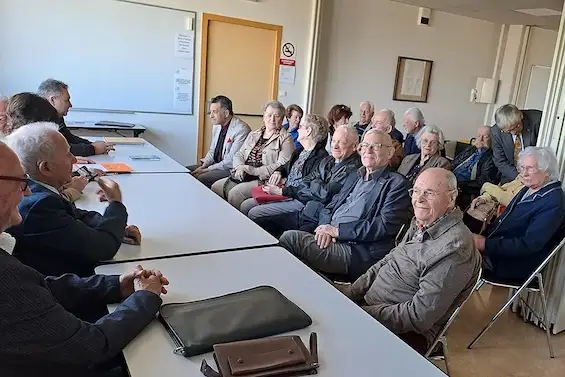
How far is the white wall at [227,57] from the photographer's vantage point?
5.69 m

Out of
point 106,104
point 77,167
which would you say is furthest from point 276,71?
point 77,167

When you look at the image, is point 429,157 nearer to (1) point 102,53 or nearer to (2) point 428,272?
(2) point 428,272

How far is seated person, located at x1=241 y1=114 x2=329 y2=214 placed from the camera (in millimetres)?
3322

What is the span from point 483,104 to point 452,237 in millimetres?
Answer: 7030

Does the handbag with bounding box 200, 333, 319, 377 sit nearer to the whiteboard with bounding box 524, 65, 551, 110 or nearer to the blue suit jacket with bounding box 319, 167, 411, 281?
the blue suit jacket with bounding box 319, 167, 411, 281

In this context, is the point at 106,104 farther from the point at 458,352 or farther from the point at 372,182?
the point at 458,352

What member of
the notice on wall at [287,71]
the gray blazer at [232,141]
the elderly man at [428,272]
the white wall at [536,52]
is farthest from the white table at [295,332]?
the white wall at [536,52]

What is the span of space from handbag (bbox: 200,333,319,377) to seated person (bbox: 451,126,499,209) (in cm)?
311

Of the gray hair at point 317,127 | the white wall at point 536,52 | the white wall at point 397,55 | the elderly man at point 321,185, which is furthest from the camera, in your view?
the white wall at point 536,52

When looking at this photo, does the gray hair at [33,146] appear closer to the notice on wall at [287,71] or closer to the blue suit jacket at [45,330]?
the blue suit jacket at [45,330]

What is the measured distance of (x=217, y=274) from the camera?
1630 millimetres

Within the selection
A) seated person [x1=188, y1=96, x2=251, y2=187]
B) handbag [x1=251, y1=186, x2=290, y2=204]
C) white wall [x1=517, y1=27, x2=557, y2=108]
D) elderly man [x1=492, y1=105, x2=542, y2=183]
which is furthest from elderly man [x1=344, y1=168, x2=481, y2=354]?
white wall [x1=517, y1=27, x2=557, y2=108]

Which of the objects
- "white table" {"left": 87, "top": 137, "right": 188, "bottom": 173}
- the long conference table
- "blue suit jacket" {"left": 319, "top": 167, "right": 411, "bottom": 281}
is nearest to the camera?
the long conference table

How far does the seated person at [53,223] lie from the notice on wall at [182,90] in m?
4.18
